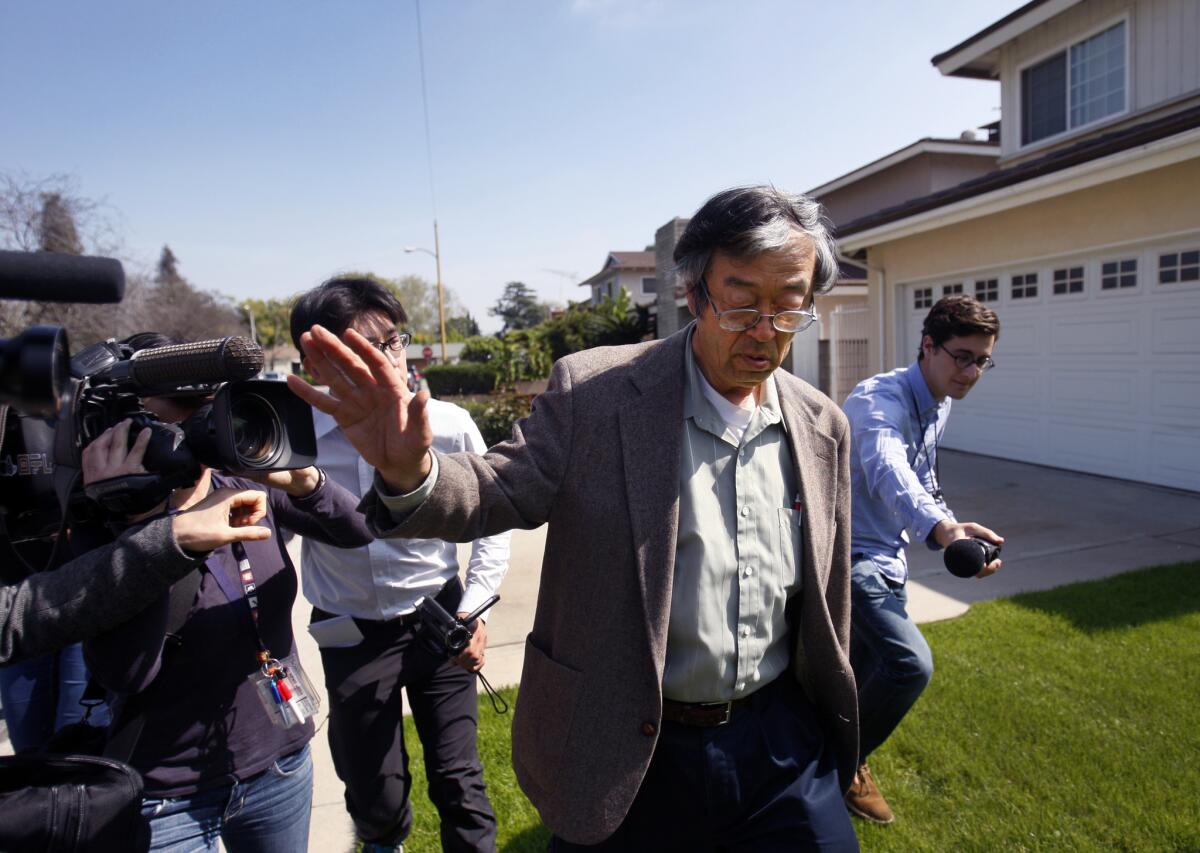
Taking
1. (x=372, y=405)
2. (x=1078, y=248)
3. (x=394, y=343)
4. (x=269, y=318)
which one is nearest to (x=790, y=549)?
(x=372, y=405)

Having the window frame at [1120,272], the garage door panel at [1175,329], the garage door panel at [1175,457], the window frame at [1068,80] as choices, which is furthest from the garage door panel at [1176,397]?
the window frame at [1068,80]

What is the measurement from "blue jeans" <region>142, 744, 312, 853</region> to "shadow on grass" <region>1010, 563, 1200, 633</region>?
434 cm

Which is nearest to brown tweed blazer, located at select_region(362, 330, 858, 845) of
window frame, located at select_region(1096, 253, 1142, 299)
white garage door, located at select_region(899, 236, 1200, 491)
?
white garage door, located at select_region(899, 236, 1200, 491)

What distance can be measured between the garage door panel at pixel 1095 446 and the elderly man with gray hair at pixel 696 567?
7868 millimetres

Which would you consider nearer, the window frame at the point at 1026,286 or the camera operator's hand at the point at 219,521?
the camera operator's hand at the point at 219,521

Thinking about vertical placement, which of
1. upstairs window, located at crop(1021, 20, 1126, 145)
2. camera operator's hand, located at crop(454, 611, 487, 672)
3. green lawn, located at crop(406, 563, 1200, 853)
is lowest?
green lawn, located at crop(406, 563, 1200, 853)

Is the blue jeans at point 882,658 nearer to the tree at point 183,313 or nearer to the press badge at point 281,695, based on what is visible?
the press badge at point 281,695

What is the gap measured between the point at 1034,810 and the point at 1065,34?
454 inches

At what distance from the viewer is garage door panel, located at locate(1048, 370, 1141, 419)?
316 inches

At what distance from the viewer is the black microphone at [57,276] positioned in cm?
84

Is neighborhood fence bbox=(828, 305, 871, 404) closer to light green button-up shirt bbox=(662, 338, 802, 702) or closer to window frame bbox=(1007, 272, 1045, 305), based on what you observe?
window frame bbox=(1007, 272, 1045, 305)

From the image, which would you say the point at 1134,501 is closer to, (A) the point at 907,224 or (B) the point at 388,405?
(A) the point at 907,224

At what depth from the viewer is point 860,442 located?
289cm

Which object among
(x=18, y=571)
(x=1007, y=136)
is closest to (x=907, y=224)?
(x=1007, y=136)
